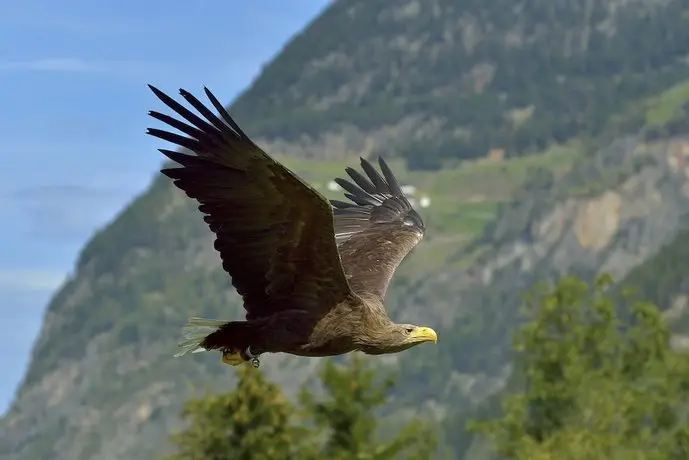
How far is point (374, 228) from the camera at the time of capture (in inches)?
649

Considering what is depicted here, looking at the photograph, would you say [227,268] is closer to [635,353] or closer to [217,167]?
[217,167]

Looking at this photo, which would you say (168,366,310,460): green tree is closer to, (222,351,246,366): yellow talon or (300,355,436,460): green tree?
(300,355,436,460): green tree

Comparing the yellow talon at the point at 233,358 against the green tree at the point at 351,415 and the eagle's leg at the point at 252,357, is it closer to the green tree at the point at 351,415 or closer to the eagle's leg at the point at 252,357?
the eagle's leg at the point at 252,357

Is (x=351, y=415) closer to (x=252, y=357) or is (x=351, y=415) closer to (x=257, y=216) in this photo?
(x=252, y=357)

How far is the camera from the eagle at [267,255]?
11836 mm

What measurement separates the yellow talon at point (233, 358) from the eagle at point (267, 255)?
1 cm

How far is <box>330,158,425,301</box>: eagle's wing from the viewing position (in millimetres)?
14742

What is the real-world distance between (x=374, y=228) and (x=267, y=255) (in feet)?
14.0

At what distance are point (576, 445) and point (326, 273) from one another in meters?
22.3

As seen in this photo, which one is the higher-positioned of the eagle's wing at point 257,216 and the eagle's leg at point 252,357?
the eagle's wing at point 257,216

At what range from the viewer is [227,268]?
12375mm

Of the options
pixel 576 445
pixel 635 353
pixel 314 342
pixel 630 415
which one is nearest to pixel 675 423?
pixel 635 353

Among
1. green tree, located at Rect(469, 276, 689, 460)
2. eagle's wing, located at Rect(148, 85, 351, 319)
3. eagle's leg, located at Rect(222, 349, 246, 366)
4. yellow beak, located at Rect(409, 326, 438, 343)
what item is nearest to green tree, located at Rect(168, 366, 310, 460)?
green tree, located at Rect(469, 276, 689, 460)

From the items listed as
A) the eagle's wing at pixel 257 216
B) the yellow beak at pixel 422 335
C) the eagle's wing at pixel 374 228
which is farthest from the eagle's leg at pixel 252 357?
the eagle's wing at pixel 374 228
